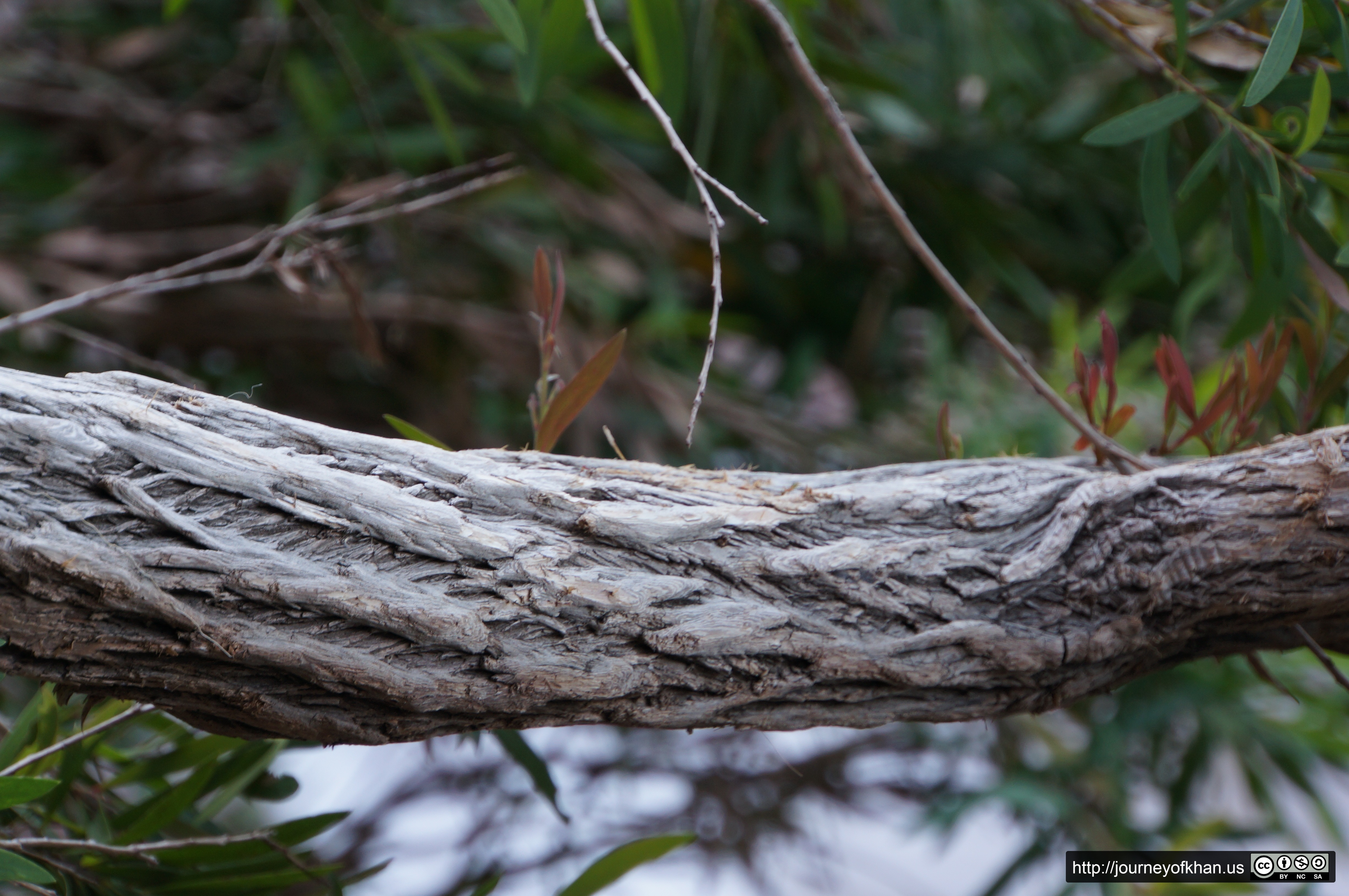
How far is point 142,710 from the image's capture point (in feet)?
1.51

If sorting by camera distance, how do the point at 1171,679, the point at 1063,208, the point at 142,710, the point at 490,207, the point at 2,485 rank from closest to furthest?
the point at 2,485
the point at 142,710
the point at 1171,679
the point at 490,207
the point at 1063,208

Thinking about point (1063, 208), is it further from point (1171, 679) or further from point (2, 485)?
point (2, 485)

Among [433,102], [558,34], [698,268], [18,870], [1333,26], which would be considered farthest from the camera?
[698,268]

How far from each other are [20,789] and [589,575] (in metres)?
0.24

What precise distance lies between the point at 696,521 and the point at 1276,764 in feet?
3.77

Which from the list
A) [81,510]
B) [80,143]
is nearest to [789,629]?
[81,510]

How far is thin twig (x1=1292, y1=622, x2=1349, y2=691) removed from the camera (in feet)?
1.36

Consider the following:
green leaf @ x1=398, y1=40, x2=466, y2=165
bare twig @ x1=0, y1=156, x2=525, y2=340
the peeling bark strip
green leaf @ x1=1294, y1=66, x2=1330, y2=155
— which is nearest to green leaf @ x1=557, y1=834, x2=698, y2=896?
the peeling bark strip

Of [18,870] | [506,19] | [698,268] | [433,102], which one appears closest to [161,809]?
[18,870]

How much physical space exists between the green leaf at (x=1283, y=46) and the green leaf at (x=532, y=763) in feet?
1.73

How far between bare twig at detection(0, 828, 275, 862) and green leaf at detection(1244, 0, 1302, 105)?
0.63 meters

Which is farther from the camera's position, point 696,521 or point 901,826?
point 901,826

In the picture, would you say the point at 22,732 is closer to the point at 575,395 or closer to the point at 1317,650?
the point at 575,395

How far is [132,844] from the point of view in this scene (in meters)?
0.49
